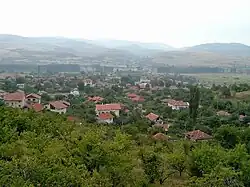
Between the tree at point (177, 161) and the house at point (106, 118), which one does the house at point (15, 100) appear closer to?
the house at point (106, 118)

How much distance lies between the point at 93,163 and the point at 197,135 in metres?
17.4

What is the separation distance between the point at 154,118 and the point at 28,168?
92.5 feet

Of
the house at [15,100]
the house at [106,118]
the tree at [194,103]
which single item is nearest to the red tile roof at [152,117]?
the house at [106,118]

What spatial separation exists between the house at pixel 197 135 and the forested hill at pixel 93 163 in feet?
30.6

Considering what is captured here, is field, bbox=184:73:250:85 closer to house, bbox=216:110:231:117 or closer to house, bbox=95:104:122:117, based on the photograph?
house, bbox=216:110:231:117

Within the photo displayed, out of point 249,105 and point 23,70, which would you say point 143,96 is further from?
point 23,70

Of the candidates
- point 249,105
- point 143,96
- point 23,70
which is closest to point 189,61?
point 23,70

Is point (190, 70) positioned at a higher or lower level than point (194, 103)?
lower

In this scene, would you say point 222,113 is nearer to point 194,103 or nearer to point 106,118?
point 194,103

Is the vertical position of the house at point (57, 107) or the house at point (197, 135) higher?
the house at point (197, 135)

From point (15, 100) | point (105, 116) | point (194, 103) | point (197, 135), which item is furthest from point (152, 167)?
point (15, 100)

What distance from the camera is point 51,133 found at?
19109 millimetres

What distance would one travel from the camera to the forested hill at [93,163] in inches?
417

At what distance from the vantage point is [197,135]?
30484mm
